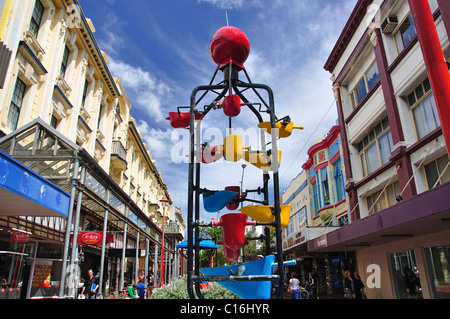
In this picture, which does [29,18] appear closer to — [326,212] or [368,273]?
[368,273]

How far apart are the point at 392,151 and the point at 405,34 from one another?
16.8 ft

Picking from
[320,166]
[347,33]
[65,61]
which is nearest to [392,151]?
[347,33]

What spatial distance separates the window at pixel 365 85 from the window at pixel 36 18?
1528cm

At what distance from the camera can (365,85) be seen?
16547 millimetres

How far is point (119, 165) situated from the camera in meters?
21.9

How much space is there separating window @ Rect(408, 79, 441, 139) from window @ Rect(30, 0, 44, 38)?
15268 millimetres

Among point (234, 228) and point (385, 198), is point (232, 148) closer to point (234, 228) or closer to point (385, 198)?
point (234, 228)

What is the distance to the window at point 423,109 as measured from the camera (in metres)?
11.4

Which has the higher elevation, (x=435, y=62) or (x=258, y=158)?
(x=435, y=62)

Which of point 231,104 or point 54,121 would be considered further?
point 54,121

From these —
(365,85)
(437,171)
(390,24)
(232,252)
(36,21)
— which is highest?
(390,24)

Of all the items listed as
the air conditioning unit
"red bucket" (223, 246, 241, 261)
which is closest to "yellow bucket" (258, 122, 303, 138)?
"red bucket" (223, 246, 241, 261)

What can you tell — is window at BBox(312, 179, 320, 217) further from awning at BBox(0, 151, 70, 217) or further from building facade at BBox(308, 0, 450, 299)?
awning at BBox(0, 151, 70, 217)

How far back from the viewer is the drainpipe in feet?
13.8
